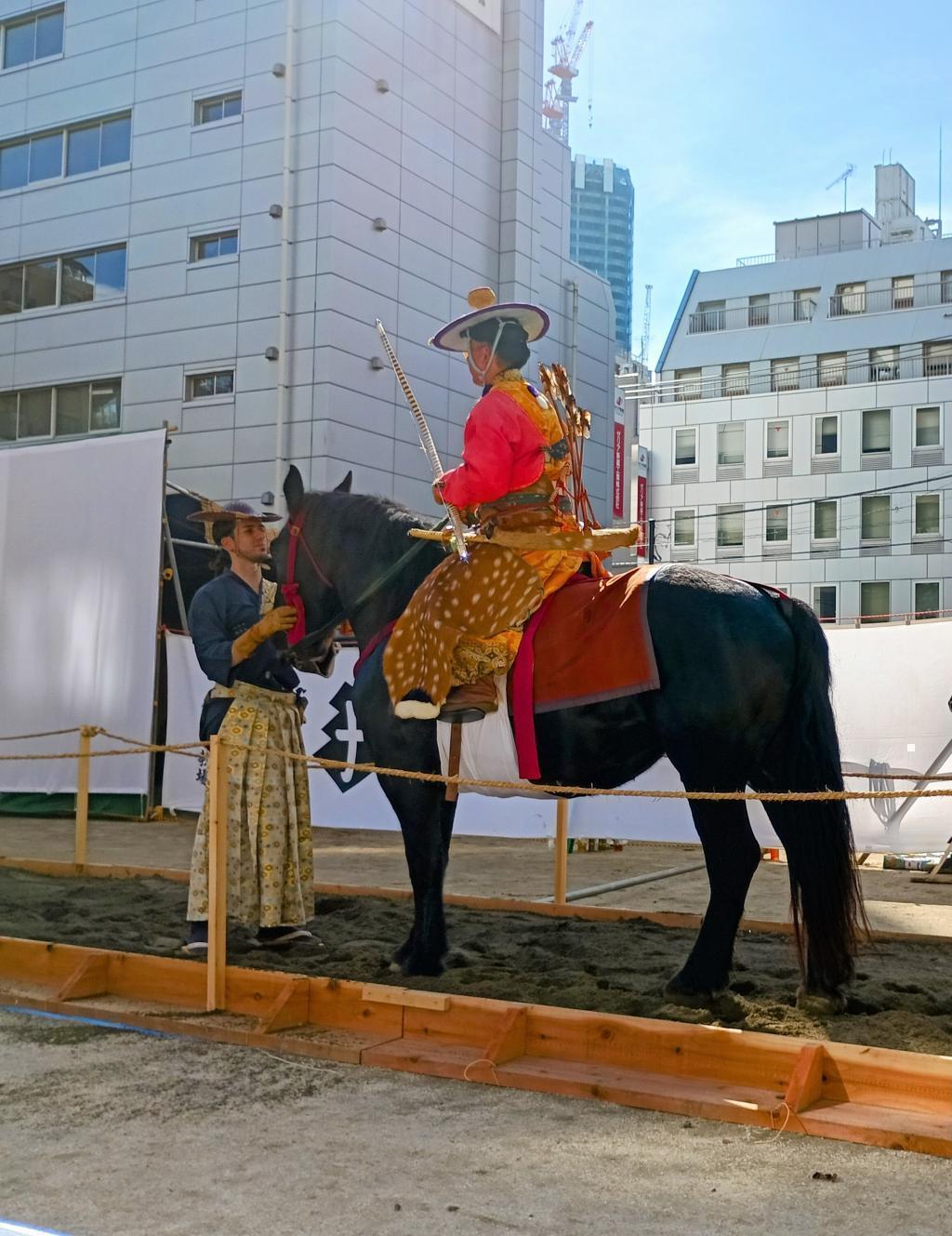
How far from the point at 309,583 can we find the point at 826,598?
97.0ft

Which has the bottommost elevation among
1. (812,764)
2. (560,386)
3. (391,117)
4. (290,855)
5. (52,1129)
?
(52,1129)

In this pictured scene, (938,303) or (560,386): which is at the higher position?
(938,303)

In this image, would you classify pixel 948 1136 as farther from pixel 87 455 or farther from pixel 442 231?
pixel 442 231

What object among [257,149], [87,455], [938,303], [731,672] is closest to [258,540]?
[731,672]

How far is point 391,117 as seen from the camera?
1908 centimetres

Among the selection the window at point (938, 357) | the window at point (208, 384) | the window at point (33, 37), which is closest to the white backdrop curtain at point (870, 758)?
the window at point (208, 384)

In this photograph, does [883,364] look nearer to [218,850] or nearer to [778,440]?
[778,440]

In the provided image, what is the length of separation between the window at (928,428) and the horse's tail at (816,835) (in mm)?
30280

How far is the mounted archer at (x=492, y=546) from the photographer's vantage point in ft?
14.2

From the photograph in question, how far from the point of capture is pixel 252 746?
500 cm

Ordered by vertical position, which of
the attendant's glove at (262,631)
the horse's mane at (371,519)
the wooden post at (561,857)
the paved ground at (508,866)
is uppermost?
the horse's mane at (371,519)

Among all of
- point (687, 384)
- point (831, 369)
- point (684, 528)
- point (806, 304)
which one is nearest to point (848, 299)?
point (806, 304)

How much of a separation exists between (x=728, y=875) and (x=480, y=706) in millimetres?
1010

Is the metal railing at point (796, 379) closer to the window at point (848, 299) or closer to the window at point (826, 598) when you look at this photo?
the window at point (848, 299)
